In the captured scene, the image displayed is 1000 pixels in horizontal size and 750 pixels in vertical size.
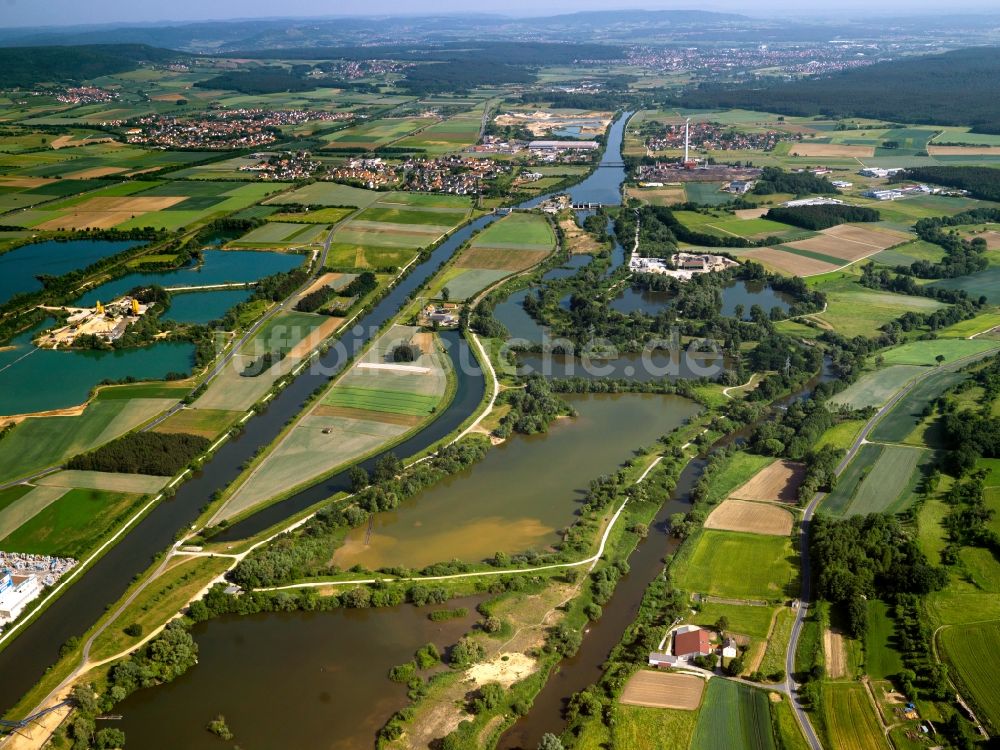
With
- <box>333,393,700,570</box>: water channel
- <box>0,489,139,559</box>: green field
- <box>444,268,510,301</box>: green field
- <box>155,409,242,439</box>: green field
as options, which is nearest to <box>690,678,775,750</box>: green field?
<box>333,393,700,570</box>: water channel

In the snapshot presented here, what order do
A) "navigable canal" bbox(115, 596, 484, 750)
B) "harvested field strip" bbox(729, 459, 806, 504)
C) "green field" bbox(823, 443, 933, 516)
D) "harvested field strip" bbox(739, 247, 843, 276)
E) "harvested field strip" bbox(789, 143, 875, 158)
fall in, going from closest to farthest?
"navigable canal" bbox(115, 596, 484, 750) → "green field" bbox(823, 443, 933, 516) → "harvested field strip" bbox(729, 459, 806, 504) → "harvested field strip" bbox(739, 247, 843, 276) → "harvested field strip" bbox(789, 143, 875, 158)

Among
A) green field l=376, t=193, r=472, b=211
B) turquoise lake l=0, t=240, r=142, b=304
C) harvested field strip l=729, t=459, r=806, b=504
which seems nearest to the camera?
harvested field strip l=729, t=459, r=806, b=504

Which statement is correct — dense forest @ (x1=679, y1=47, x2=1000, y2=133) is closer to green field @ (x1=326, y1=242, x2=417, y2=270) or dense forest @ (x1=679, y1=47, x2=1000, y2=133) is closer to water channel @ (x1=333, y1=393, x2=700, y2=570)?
green field @ (x1=326, y1=242, x2=417, y2=270)

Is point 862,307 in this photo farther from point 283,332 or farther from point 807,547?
point 283,332

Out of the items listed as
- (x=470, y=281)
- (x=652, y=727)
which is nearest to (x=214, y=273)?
(x=470, y=281)

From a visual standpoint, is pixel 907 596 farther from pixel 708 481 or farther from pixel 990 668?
pixel 708 481

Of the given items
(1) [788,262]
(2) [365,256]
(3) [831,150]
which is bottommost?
(1) [788,262]
